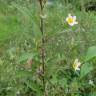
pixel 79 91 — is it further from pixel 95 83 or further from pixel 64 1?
pixel 64 1

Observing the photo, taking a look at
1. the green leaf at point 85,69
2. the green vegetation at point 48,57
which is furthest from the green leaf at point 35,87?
the green leaf at point 85,69

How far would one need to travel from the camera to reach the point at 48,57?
2.59 metres

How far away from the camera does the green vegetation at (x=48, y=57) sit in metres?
2.26

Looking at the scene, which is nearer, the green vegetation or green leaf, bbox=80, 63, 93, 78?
the green vegetation

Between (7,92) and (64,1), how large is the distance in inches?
85.7

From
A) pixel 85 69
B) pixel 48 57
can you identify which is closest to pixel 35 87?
pixel 48 57

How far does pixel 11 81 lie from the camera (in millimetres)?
2861

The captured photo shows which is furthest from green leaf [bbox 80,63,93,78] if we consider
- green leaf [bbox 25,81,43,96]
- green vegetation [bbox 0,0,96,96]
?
green leaf [bbox 25,81,43,96]

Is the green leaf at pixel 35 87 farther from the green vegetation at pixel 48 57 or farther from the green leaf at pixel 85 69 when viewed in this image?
the green leaf at pixel 85 69

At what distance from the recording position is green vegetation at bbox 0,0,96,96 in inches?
89.1

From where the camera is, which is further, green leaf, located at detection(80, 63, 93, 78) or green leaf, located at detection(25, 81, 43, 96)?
green leaf, located at detection(80, 63, 93, 78)

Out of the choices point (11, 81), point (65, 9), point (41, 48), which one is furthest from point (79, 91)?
point (65, 9)

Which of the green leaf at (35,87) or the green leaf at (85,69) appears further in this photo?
the green leaf at (85,69)

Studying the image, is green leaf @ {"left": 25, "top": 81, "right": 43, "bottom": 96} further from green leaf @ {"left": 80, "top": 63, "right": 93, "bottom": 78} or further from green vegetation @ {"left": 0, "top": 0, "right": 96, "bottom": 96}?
green leaf @ {"left": 80, "top": 63, "right": 93, "bottom": 78}
